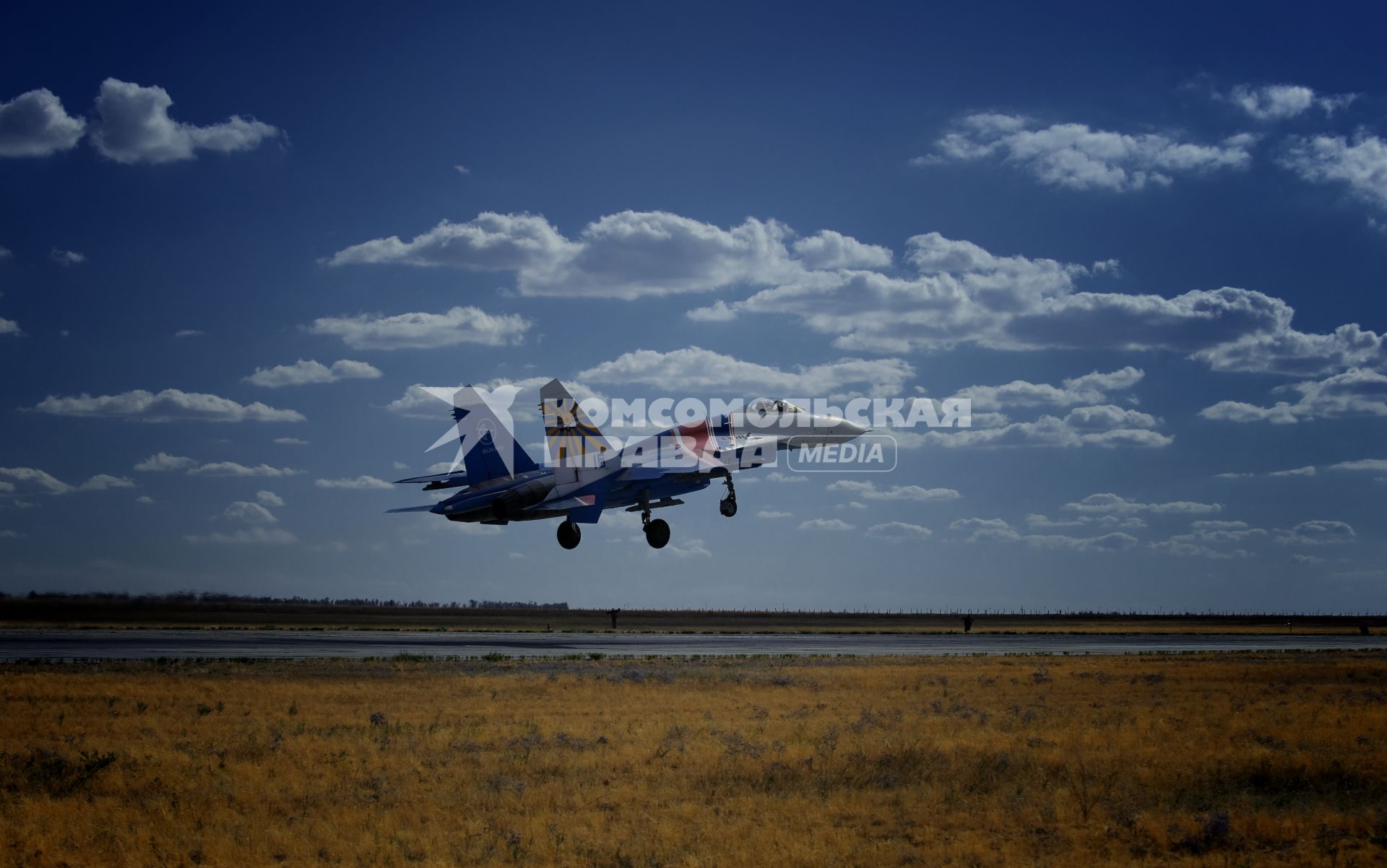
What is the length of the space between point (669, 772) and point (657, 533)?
2398cm

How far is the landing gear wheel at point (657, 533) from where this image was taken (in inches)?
1797

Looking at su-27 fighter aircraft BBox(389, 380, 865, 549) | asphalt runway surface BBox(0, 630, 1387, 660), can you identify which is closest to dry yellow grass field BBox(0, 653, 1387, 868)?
su-27 fighter aircraft BBox(389, 380, 865, 549)

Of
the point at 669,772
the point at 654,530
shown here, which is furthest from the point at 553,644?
the point at 669,772

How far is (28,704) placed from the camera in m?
29.6

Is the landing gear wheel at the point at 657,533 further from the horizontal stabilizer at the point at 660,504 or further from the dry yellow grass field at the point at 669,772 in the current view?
the dry yellow grass field at the point at 669,772

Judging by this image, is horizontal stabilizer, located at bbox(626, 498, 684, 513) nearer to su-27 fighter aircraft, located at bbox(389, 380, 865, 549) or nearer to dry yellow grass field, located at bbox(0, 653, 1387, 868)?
su-27 fighter aircraft, located at bbox(389, 380, 865, 549)

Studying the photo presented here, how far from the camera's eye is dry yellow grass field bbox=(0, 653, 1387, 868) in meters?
16.8

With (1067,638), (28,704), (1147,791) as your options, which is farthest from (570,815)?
(1067,638)

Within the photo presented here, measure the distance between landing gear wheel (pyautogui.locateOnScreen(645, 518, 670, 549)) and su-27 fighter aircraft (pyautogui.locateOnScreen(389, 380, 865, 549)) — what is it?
43mm

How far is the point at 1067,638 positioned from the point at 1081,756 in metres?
59.0

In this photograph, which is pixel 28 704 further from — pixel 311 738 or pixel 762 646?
pixel 762 646

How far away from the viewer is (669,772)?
22094mm

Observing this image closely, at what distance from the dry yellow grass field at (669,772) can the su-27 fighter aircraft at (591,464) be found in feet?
26.6

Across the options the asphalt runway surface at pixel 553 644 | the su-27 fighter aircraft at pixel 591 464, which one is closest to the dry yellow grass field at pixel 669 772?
the su-27 fighter aircraft at pixel 591 464
